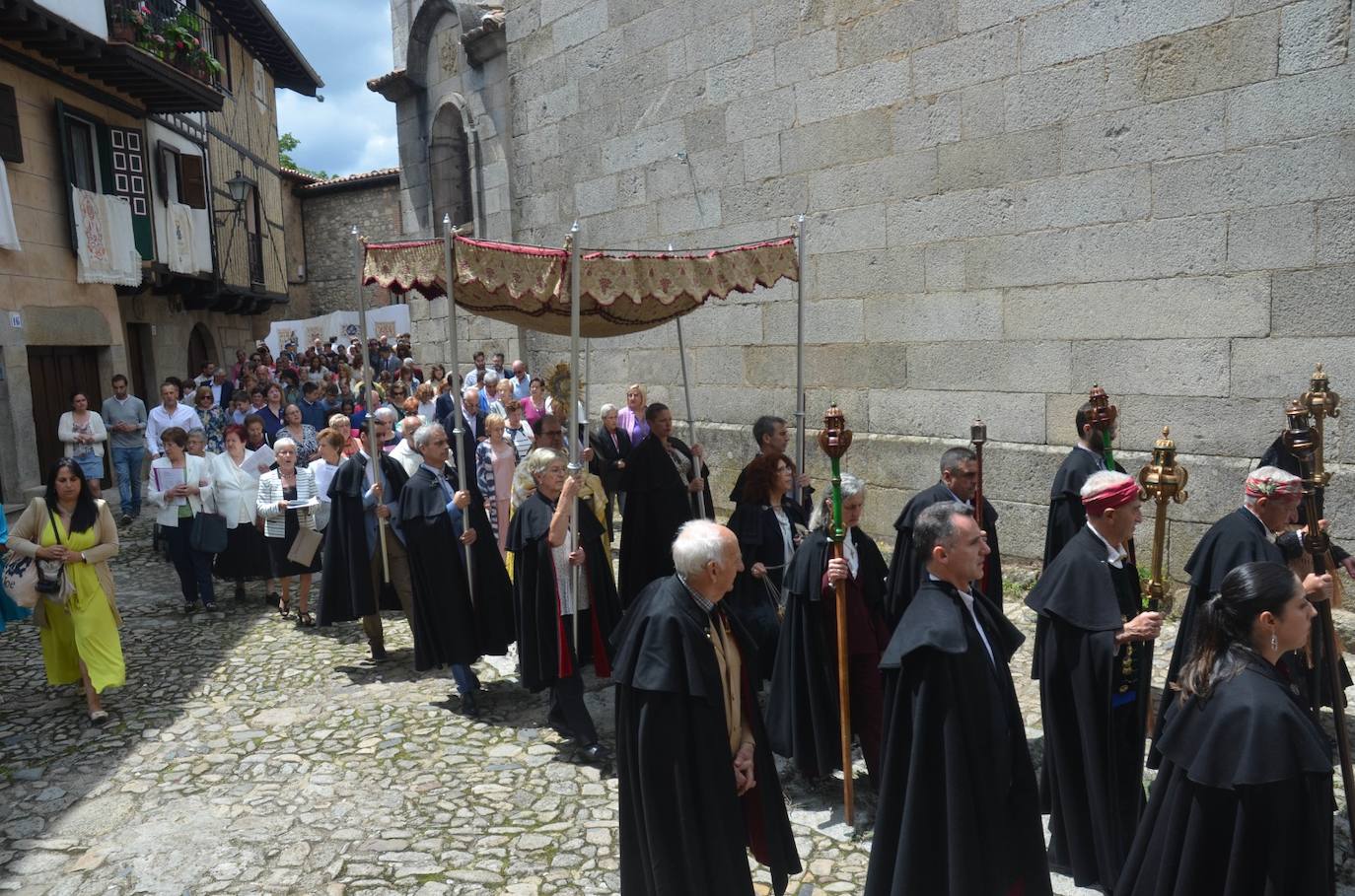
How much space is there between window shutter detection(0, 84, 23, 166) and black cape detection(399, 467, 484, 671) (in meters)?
11.2

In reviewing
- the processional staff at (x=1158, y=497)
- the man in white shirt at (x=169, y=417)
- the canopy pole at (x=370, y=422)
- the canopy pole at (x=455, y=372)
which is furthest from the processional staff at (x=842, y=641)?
the man in white shirt at (x=169, y=417)

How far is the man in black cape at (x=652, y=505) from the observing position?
24.2 feet

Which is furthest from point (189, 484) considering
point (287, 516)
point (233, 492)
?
point (287, 516)

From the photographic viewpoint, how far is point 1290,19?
6.16m

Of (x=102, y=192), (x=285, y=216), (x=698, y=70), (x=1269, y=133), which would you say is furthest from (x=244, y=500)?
(x=285, y=216)

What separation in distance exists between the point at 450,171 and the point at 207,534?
8.23 metres

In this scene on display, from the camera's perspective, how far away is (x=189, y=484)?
8555mm

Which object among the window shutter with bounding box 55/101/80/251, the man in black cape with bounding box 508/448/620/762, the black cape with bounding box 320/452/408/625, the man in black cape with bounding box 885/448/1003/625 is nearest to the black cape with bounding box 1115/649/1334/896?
the man in black cape with bounding box 885/448/1003/625

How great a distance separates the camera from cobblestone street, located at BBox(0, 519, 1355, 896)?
4.28 metres

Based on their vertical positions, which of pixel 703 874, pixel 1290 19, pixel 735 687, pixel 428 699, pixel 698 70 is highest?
pixel 698 70

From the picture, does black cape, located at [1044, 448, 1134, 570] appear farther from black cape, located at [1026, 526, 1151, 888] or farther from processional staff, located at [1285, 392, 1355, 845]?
black cape, located at [1026, 526, 1151, 888]

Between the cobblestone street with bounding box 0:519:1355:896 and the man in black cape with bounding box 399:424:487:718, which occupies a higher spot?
the man in black cape with bounding box 399:424:487:718

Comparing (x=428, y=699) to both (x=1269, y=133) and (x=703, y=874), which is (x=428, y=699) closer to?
(x=703, y=874)

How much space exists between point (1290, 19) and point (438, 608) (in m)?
6.54
